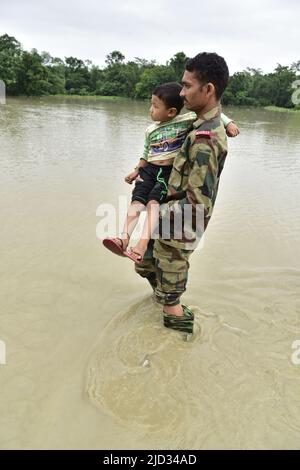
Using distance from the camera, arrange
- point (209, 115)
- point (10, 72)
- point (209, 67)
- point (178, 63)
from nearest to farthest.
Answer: point (209, 67) < point (209, 115) < point (10, 72) < point (178, 63)

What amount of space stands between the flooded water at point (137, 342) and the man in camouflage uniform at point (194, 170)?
0.55 metres

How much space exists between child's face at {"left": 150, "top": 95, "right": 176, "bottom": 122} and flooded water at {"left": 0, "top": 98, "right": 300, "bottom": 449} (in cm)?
139

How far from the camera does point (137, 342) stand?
2.46m

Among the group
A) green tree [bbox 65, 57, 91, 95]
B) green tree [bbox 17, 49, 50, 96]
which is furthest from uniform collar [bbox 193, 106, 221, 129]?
green tree [bbox 65, 57, 91, 95]

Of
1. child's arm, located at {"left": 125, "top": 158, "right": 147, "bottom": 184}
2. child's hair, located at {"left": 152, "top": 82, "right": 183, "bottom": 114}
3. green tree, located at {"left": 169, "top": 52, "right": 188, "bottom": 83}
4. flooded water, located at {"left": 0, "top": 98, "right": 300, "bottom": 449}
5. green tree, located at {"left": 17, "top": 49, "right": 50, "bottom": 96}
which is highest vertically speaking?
green tree, located at {"left": 169, "top": 52, "right": 188, "bottom": 83}

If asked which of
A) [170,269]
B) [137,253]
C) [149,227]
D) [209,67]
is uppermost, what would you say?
[209,67]

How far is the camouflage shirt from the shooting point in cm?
199

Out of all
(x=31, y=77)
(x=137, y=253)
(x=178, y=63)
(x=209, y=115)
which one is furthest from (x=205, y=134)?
(x=178, y=63)

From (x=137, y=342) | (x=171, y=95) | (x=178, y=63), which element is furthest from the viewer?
(x=178, y=63)

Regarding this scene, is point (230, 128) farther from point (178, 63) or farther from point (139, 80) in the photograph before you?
point (139, 80)

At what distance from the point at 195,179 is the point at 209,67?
0.58 meters

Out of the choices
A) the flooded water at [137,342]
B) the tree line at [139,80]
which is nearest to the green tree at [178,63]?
the tree line at [139,80]

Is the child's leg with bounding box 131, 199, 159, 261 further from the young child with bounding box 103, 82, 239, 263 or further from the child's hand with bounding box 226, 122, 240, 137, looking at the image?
the child's hand with bounding box 226, 122, 240, 137

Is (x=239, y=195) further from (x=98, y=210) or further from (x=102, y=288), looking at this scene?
(x=102, y=288)
